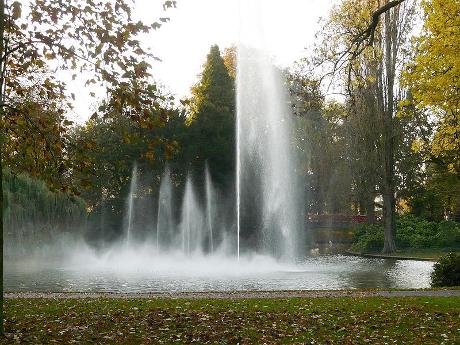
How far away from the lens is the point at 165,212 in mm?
40125

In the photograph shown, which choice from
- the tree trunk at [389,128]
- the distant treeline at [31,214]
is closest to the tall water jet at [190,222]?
the distant treeline at [31,214]

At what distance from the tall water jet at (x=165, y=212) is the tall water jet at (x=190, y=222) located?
1.01m

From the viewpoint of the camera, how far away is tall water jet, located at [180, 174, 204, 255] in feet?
119

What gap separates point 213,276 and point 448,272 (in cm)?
873

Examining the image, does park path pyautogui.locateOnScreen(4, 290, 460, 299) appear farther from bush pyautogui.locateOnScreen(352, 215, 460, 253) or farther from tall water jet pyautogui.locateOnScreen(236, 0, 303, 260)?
bush pyautogui.locateOnScreen(352, 215, 460, 253)

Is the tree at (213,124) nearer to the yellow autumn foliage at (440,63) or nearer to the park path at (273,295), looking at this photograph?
the yellow autumn foliage at (440,63)

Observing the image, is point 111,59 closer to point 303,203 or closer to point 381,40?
point 381,40

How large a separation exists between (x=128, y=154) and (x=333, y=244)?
18585 millimetres

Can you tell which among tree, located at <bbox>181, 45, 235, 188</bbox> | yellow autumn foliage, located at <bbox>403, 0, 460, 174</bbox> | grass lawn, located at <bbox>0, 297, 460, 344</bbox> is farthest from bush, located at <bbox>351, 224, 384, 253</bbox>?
grass lawn, located at <bbox>0, 297, 460, 344</bbox>

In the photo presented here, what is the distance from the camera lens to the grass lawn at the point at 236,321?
807 centimetres

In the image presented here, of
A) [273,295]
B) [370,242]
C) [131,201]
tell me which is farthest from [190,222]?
[273,295]

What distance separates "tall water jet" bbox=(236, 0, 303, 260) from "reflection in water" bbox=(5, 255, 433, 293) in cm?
281

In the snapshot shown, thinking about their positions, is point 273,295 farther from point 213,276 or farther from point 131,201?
point 131,201

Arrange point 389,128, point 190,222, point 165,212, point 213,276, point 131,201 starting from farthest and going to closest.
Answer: point 131,201 → point 165,212 → point 190,222 → point 389,128 → point 213,276
